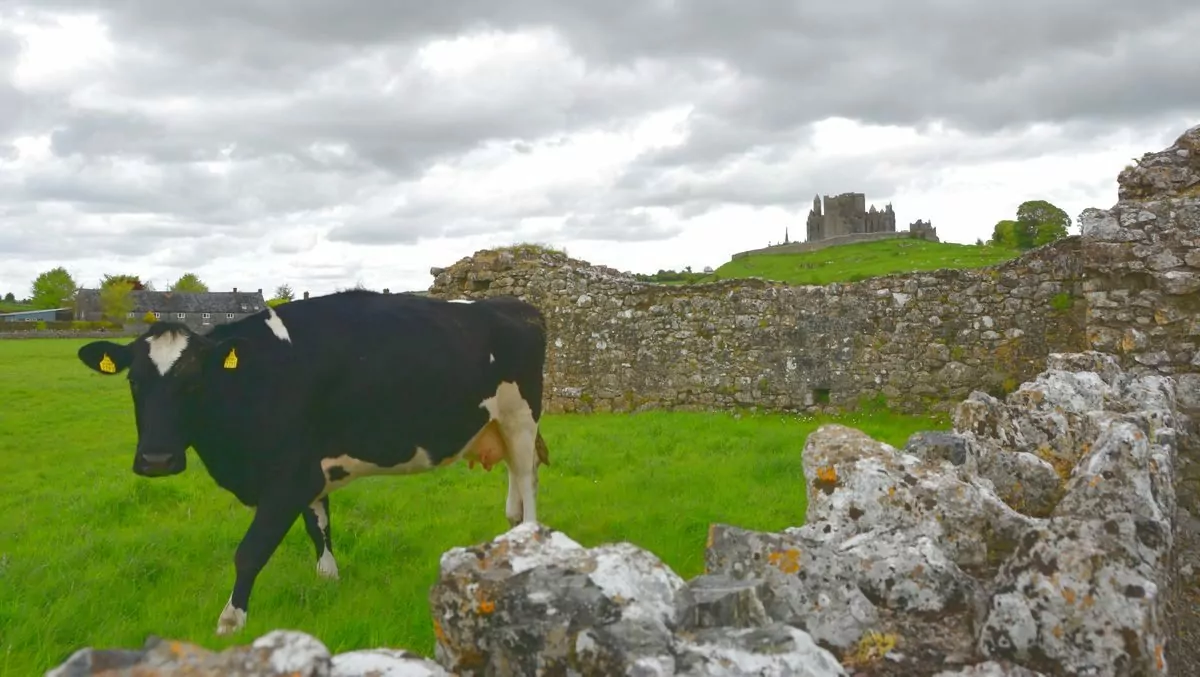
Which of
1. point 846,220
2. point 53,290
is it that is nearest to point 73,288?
point 53,290

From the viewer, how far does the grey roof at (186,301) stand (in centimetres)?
9681

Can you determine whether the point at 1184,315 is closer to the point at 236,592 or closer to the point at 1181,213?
the point at 1181,213

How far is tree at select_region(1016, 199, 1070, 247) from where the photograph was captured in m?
37.9

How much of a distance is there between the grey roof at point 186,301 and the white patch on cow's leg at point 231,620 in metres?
97.3

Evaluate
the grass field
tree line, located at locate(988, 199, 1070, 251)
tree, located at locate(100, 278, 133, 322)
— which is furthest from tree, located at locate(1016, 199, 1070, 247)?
tree, located at locate(100, 278, 133, 322)

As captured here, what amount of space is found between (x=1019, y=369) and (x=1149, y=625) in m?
12.4

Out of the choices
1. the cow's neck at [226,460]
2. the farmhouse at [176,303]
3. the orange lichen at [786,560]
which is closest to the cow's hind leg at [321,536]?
the cow's neck at [226,460]

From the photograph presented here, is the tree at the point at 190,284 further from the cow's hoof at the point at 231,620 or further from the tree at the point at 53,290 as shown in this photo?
the cow's hoof at the point at 231,620

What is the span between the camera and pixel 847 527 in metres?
3.05

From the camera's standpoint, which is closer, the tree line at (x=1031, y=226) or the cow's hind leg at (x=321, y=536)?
the cow's hind leg at (x=321, y=536)

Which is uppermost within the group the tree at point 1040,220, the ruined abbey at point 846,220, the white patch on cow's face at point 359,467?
the ruined abbey at point 846,220

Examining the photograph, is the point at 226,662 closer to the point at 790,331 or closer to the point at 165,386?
the point at 165,386

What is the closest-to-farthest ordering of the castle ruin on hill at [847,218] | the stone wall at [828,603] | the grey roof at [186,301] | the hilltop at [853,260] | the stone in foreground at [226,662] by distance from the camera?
the stone in foreground at [226,662] < the stone wall at [828,603] < the hilltop at [853,260] < the castle ruin on hill at [847,218] < the grey roof at [186,301]

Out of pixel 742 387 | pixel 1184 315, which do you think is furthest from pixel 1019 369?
pixel 1184 315
